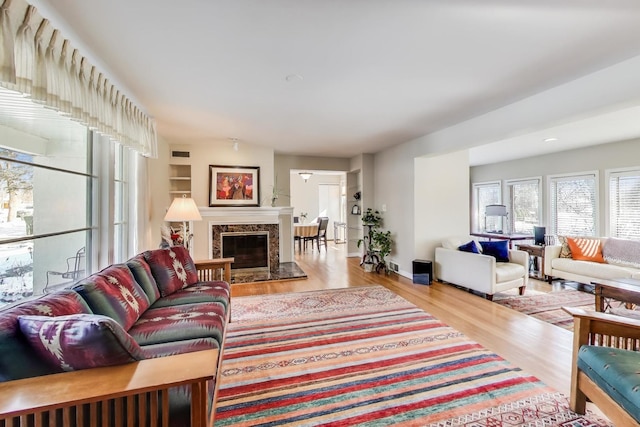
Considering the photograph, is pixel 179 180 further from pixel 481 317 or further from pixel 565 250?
pixel 565 250

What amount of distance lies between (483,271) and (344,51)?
129 inches

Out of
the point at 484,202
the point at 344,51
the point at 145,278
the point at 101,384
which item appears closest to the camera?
the point at 101,384

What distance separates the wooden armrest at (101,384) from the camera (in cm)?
89

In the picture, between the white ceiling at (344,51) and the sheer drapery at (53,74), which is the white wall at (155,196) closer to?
the white ceiling at (344,51)

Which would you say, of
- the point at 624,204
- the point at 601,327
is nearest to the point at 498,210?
the point at 624,204

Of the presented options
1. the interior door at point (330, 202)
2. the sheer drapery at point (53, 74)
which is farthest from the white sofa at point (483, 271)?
the interior door at point (330, 202)

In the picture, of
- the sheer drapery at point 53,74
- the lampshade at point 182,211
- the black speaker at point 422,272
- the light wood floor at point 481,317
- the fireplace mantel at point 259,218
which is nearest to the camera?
the sheer drapery at point 53,74

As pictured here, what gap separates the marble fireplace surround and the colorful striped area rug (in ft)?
7.66

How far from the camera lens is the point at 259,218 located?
5.36 metres

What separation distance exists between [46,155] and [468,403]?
3.20 m

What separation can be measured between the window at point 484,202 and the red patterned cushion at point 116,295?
7693 millimetres

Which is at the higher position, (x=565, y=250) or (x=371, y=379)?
(x=565, y=250)

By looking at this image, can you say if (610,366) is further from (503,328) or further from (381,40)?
(381,40)

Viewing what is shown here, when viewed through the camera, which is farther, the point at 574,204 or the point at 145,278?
the point at 574,204
